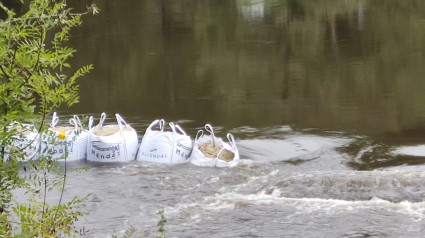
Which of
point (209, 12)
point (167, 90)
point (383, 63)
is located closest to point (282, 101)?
point (167, 90)

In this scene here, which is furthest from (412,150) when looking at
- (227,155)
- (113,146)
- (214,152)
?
(113,146)

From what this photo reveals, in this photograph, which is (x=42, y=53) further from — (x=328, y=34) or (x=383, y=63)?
(x=328, y=34)

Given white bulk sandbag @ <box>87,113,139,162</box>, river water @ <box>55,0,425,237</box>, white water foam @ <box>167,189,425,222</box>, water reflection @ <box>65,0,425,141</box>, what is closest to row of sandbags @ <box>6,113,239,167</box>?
white bulk sandbag @ <box>87,113,139,162</box>

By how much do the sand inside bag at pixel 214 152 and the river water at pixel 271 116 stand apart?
269 millimetres

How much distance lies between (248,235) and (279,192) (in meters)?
1.23

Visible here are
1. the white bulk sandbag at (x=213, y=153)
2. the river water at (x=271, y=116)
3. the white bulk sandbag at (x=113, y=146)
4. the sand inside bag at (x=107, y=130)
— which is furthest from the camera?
the sand inside bag at (x=107, y=130)

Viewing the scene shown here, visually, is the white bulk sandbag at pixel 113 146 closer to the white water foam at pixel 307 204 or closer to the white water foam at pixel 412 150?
the white water foam at pixel 307 204

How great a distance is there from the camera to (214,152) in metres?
9.59

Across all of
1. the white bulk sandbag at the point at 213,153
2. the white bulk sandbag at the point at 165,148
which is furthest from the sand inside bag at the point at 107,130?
the white bulk sandbag at the point at 213,153

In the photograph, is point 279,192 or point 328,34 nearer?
point 279,192

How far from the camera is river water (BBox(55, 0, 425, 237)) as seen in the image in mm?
7668

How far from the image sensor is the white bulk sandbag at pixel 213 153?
9391mm

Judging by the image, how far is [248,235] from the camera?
717 centimetres

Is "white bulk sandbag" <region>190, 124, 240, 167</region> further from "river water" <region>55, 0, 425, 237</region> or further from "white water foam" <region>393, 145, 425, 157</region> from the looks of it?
"white water foam" <region>393, 145, 425, 157</region>
